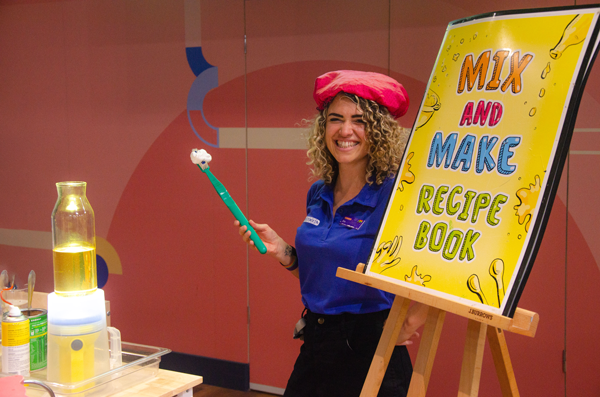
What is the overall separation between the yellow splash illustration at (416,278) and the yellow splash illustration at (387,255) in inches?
2.0

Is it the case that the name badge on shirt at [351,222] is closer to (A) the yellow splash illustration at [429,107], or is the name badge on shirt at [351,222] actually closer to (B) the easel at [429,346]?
(B) the easel at [429,346]

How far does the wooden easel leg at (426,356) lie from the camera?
4.55 feet

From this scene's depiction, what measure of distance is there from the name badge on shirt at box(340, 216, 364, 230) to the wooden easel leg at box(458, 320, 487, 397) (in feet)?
1.44

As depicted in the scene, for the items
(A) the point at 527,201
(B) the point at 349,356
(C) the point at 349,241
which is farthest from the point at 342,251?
(A) the point at 527,201

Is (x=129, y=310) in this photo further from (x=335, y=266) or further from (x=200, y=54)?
(x=335, y=266)

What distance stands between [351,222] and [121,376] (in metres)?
0.78

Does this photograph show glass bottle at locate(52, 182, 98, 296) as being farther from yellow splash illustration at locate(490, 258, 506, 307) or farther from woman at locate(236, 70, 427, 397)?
yellow splash illustration at locate(490, 258, 506, 307)

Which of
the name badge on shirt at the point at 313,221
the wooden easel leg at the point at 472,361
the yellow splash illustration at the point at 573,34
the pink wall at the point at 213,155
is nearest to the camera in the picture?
the yellow splash illustration at the point at 573,34

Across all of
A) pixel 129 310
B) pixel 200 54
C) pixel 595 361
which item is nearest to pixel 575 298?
pixel 595 361

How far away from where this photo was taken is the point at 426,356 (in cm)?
140

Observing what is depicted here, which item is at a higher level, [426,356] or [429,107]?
[429,107]

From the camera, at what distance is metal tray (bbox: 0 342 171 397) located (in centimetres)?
132

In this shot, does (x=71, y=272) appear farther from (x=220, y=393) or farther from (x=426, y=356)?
(x=220, y=393)

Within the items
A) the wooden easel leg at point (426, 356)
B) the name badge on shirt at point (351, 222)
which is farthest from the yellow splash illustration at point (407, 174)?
the wooden easel leg at point (426, 356)
